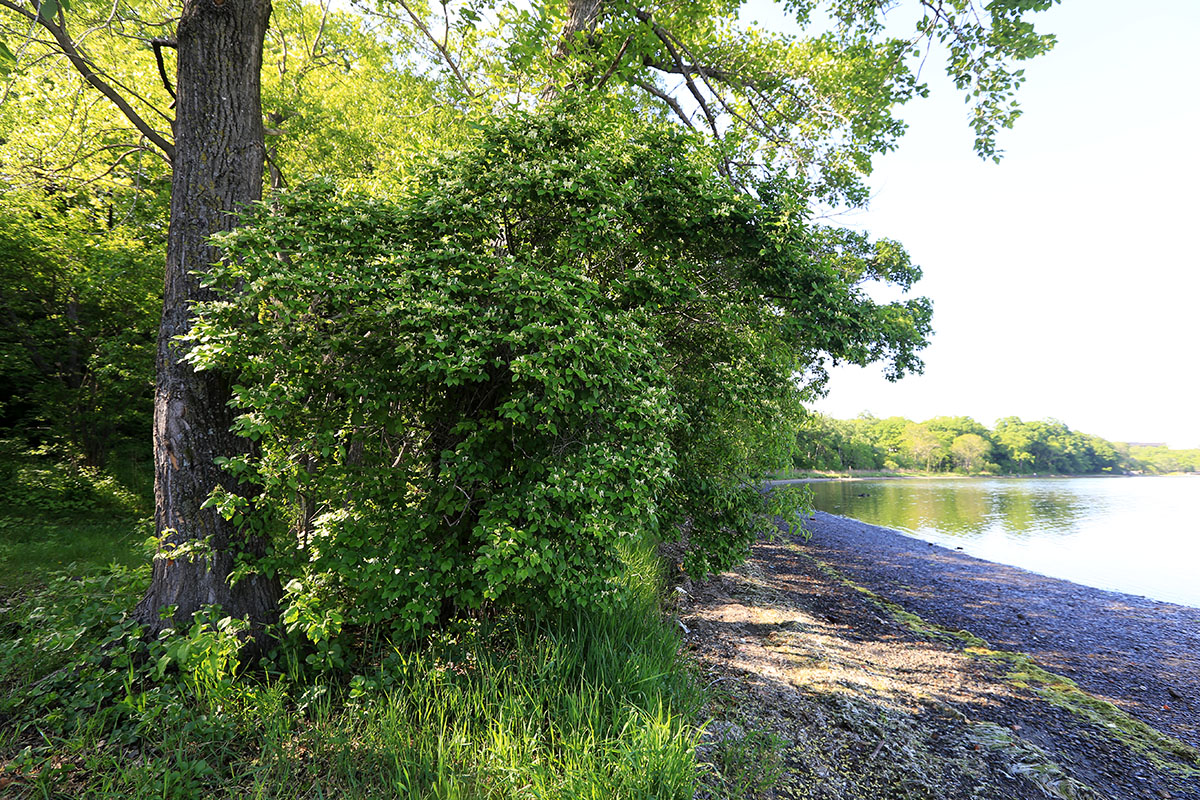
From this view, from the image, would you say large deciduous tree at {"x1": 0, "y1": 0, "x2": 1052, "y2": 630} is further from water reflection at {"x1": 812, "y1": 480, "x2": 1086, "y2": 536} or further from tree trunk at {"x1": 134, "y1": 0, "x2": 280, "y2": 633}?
water reflection at {"x1": 812, "y1": 480, "x2": 1086, "y2": 536}

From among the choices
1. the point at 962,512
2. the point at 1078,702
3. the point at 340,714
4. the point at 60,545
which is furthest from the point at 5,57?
the point at 962,512

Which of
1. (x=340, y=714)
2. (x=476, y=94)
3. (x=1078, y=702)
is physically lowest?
(x=1078, y=702)

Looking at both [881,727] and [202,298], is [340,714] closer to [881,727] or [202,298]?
[202,298]

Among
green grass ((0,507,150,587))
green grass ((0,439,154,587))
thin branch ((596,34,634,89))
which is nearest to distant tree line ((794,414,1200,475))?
thin branch ((596,34,634,89))

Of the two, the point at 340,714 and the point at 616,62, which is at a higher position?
the point at 616,62

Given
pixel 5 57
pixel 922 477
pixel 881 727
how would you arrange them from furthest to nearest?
1. pixel 922 477
2. pixel 881 727
3. pixel 5 57

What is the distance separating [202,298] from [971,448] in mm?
103184

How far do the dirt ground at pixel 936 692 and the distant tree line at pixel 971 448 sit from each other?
193ft

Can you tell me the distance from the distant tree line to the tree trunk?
222 ft

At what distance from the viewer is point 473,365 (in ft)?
11.0

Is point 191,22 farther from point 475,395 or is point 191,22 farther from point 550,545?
point 550,545

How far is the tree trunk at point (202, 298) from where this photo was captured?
3623 millimetres

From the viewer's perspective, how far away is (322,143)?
1141 cm

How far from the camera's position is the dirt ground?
12.0ft
